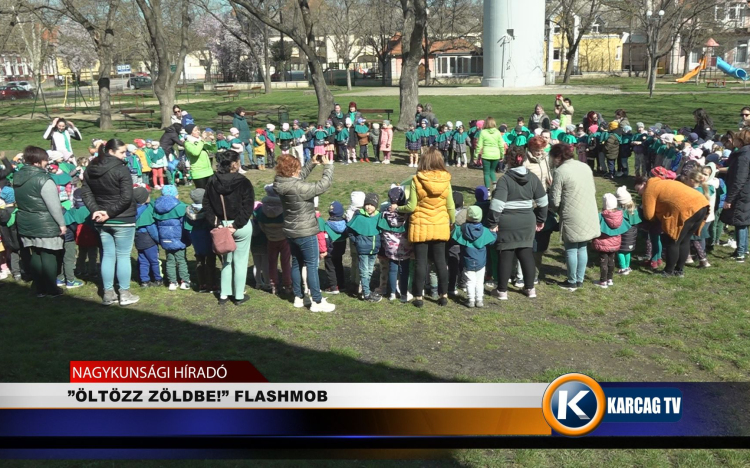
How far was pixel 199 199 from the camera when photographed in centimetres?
775

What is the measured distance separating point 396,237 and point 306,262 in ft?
3.52

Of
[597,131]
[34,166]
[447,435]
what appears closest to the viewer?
[447,435]

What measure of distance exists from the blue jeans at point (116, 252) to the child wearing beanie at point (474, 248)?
12.2 feet

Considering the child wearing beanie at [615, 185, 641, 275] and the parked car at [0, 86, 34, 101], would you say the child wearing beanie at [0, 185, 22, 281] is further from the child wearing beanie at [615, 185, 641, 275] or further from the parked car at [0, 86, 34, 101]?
the parked car at [0, 86, 34, 101]

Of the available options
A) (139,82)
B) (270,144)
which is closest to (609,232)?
(270,144)

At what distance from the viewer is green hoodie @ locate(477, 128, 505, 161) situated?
1282 cm

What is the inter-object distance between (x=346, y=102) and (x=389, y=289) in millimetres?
31218

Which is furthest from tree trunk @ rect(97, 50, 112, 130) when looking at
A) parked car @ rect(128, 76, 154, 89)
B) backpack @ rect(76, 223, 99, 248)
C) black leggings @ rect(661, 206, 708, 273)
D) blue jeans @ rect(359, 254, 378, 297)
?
parked car @ rect(128, 76, 154, 89)

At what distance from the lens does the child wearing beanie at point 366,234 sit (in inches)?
294

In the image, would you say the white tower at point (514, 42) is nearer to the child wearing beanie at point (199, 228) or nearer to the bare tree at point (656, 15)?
the bare tree at point (656, 15)

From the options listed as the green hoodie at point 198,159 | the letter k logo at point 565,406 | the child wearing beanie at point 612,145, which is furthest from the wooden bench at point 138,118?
the letter k logo at point 565,406

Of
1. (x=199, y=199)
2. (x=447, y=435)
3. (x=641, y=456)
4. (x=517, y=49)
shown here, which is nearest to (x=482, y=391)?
(x=447, y=435)

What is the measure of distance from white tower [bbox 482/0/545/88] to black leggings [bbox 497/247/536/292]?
1573 inches

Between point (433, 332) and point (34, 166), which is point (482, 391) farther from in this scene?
point (34, 166)
